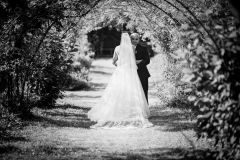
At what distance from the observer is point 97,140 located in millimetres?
8703

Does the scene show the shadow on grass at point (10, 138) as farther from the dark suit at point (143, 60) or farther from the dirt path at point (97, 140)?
the dark suit at point (143, 60)

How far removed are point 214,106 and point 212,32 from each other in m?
1.17

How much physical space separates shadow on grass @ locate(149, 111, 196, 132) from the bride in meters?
0.43

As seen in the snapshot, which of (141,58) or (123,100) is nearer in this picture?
(123,100)

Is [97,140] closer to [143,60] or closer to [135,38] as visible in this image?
[143,60]

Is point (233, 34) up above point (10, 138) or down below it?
above

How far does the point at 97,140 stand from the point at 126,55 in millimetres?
3451

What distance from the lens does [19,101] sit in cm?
Result: 1079

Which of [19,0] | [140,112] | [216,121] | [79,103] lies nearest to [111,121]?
[140,112]

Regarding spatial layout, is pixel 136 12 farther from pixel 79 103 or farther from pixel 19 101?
pixel 19 101

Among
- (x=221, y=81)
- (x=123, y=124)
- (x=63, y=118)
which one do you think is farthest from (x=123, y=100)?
(x=221, y=81)

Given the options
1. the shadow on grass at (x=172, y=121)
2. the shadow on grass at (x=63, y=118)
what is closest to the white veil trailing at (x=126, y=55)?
the shadow on grass at (x=172, y=121)

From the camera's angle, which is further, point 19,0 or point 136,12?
point 136,12


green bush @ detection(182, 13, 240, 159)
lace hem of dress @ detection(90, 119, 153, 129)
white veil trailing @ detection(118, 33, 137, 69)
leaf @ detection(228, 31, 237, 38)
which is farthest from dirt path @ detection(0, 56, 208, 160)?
leaf @ detection(228, 31, 237, 38)
